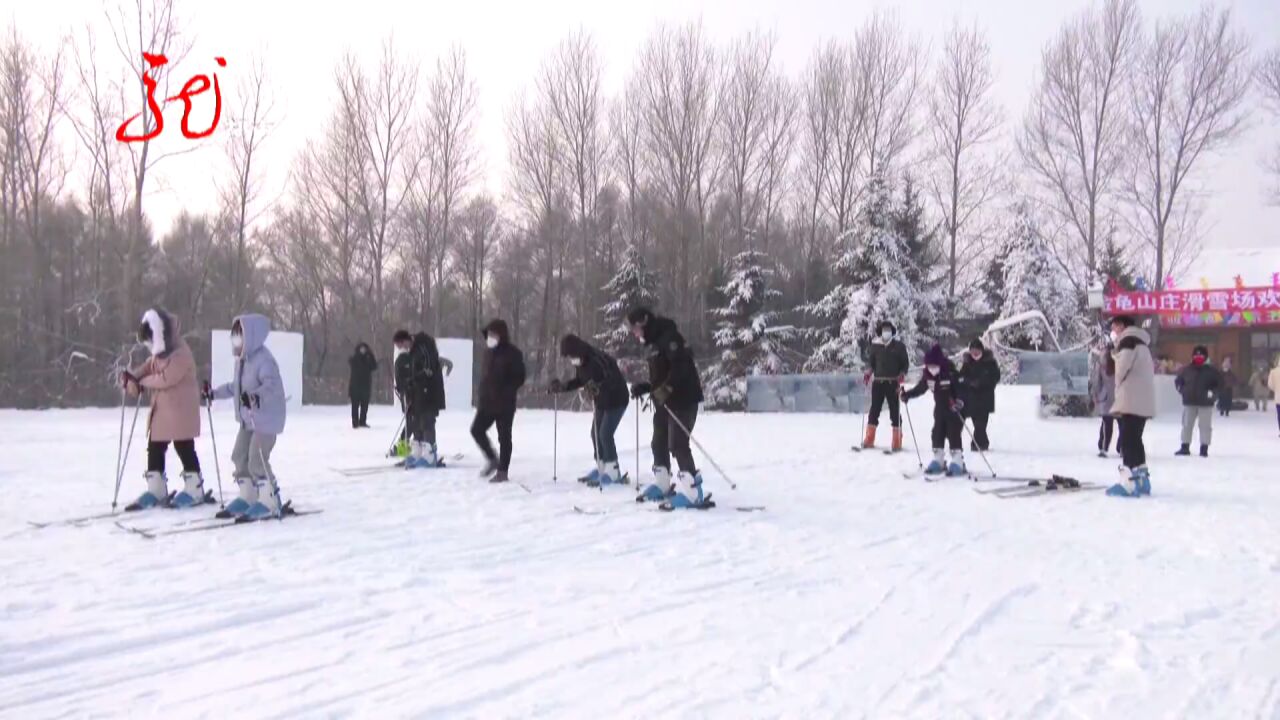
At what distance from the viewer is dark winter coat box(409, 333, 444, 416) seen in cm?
1120

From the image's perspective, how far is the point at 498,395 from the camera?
9922mm

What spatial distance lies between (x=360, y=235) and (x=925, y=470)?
26914mm

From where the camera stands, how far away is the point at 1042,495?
30.1ft

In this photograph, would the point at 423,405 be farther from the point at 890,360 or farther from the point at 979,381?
the point at 979,381

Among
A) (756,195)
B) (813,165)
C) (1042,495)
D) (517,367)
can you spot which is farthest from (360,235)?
(1042,495)

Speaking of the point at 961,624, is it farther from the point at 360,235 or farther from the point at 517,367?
the point at 360,235

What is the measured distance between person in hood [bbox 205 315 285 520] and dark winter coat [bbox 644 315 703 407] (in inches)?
118

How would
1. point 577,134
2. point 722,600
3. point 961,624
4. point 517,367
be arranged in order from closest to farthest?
point 961,624 → point 722,600 → point 517,367 → point 577,134

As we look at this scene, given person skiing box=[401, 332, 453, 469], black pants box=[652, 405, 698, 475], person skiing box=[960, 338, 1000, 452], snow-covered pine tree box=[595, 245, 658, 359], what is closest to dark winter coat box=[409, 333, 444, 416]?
person skiing box=[401, 332, 453, 469]

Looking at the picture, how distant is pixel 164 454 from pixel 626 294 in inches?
1126

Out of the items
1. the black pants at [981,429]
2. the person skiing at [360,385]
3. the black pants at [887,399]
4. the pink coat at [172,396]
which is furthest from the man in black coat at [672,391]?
→ the person skiing at [360,385]

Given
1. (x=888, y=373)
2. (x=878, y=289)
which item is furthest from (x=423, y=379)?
(x=878, y=289)

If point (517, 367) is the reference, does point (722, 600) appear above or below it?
below

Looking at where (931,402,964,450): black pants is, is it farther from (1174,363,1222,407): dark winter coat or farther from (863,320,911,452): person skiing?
(1174,363,1222,407): dark winter coat
